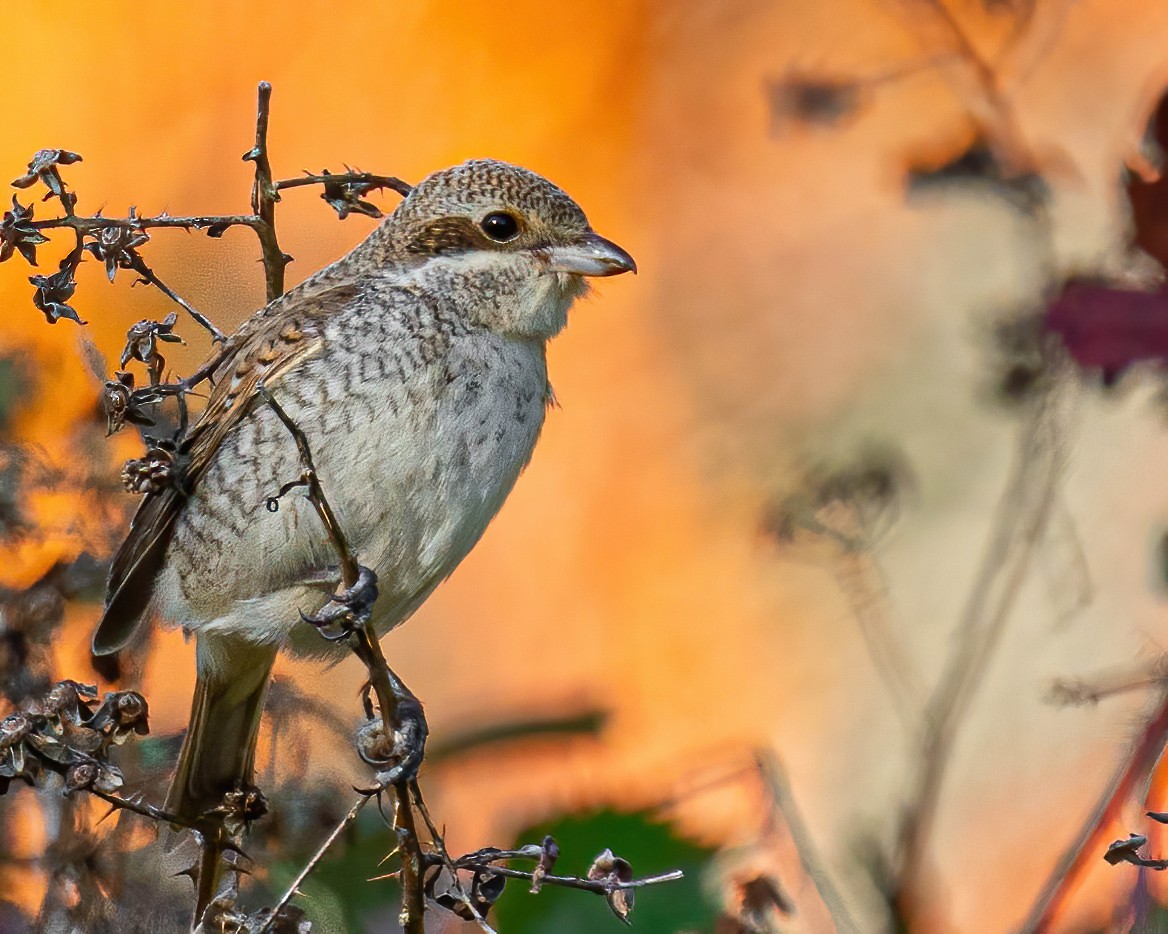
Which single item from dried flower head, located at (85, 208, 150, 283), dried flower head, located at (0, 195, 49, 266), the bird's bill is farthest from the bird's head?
dried flower head, located at (0, 195, 49, 266)

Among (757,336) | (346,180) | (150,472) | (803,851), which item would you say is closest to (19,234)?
(150,472)

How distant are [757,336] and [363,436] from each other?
1731 mm

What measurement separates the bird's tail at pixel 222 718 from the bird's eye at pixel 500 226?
0.68 meters

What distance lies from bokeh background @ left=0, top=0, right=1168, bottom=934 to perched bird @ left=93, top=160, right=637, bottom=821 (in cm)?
24

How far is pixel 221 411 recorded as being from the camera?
211 centimetres

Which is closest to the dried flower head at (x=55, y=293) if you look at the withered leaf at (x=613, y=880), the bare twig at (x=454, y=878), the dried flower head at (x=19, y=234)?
the dried flower head at (x=19, y=234)

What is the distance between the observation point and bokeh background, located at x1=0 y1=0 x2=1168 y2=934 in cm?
261

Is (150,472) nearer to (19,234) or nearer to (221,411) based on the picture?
(19,234)

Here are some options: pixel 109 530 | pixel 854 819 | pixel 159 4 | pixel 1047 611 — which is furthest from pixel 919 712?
pixel 159 4

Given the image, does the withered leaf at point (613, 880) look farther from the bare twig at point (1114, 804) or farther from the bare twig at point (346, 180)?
the bare twig at point (346, 180)

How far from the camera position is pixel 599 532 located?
3.42 meters

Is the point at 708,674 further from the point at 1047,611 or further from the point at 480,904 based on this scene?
the point at 480,904

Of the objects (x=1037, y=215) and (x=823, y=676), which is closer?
(x=1037, y=215)

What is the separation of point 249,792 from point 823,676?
1920mm
